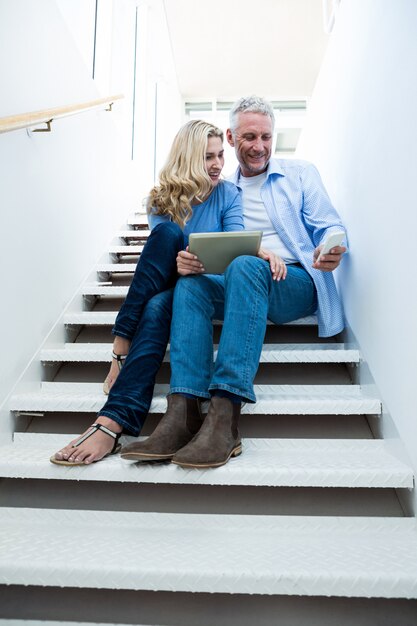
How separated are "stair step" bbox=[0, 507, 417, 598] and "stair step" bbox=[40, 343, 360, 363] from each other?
590mm

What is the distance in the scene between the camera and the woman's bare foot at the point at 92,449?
1250mm

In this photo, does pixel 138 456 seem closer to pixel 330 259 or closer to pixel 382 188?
pixel 330 259

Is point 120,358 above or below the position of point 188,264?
below

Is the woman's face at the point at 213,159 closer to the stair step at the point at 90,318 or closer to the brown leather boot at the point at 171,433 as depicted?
the stair step at the point at 90,318

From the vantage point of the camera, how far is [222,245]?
1.47m

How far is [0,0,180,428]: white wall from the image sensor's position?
1650mm

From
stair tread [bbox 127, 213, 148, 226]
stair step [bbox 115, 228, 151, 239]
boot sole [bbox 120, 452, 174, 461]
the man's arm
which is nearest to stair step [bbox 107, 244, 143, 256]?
stair step [bbox 115, 228, 151, 239]

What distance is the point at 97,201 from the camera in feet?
9.15

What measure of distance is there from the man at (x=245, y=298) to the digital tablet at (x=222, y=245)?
0.04m

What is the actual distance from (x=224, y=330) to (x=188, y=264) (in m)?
0.27

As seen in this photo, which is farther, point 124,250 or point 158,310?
point 124,250

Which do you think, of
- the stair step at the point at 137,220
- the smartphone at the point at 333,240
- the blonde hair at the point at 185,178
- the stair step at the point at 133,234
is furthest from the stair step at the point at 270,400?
the stair step at the point at 137,220

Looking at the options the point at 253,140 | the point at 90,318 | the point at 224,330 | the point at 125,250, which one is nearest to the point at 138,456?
the point at 224,330

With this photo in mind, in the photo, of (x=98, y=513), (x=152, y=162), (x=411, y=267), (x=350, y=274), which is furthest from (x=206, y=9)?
(x=98, y=513)
